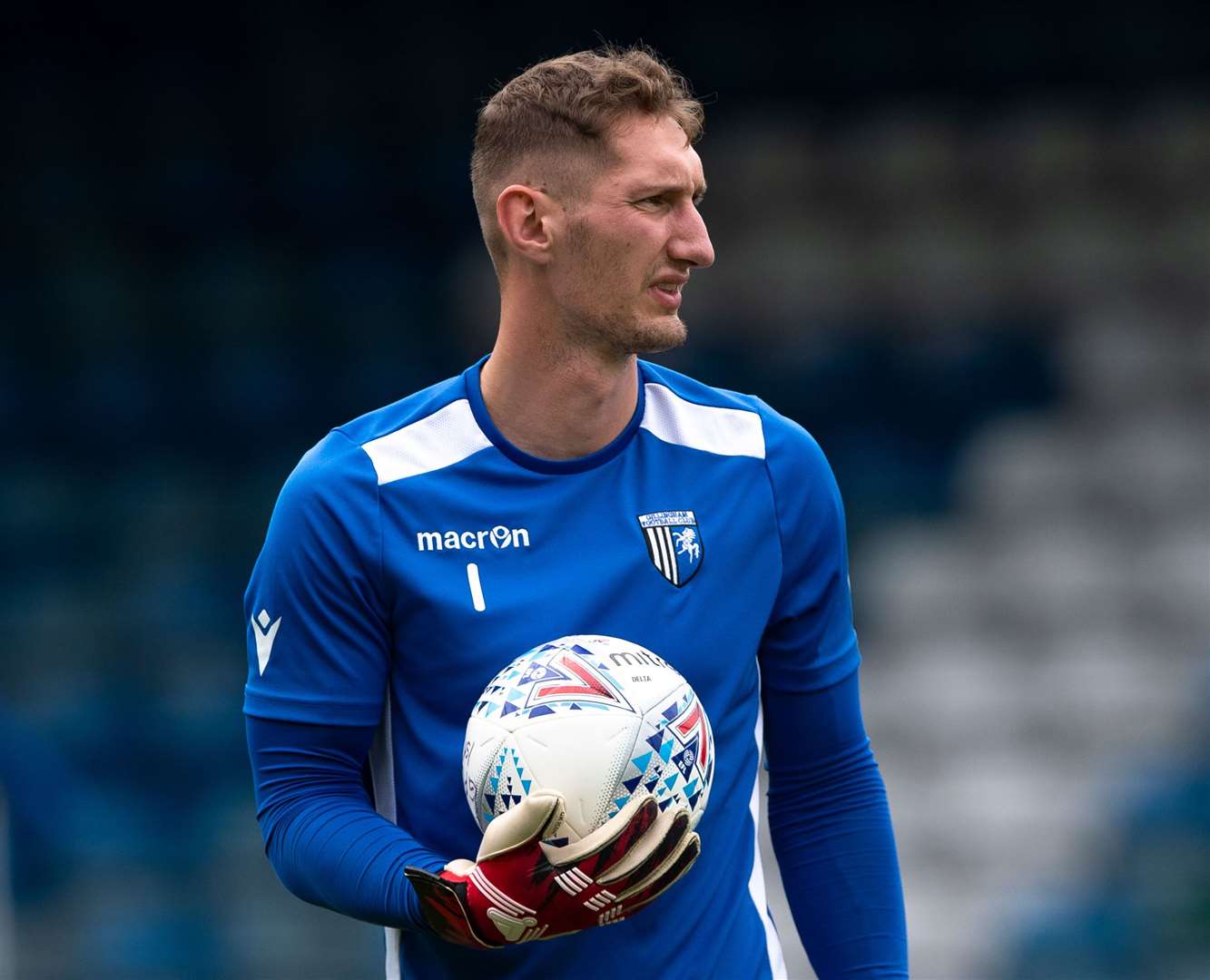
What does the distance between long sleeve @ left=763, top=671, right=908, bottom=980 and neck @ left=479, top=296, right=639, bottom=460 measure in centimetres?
48

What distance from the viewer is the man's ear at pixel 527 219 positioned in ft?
7.85

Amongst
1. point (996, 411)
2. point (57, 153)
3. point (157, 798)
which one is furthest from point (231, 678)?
point (996, 411)

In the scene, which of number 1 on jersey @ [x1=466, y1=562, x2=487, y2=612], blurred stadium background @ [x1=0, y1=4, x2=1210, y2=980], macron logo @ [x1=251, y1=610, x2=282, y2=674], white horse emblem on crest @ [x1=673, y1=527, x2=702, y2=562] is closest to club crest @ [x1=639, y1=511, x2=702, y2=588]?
white horse emblem on crest @ [x1=673, y1=527, x2=702, y2=562]

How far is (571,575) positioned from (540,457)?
188mm

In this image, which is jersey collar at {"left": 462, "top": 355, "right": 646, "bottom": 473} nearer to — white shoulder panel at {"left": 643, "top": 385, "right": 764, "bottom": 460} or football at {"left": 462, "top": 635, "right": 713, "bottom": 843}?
white shoulder panel at {"left": 643, "top": 385, "right": 764, "bottom": 460}

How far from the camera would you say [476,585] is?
2342 millimetres

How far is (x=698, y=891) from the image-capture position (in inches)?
95.0

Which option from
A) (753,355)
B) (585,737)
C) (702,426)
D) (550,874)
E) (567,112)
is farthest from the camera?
(753,355)

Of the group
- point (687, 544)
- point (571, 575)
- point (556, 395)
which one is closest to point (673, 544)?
point (687, 544)

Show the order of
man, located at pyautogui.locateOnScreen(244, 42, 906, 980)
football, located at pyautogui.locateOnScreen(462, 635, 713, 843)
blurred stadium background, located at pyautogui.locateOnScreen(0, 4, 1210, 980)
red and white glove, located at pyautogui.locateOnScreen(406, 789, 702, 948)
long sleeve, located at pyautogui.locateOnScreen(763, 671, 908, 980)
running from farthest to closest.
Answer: blurred stadium background, located at pyautogui.locateOnScreen(0, 4, 1210, 980)
long sleeve, located at pyautogui.locateOnScreen(763, 671, 908, 980)
man, located at pyautogui.locateOnScreen(244, 42, 906, 980)
football, located at pyautogui.locateOnScreen(462, 635, 713, 843)
red and white glove, located at pyautogui.locateOnScreen(406, 789, 702, 948)

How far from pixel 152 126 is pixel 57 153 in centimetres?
43

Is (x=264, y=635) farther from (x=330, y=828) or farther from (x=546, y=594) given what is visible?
(x=546, y=594)

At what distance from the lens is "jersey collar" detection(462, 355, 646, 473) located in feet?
7.99

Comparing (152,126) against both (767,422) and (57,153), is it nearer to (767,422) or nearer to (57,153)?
(57,153)
